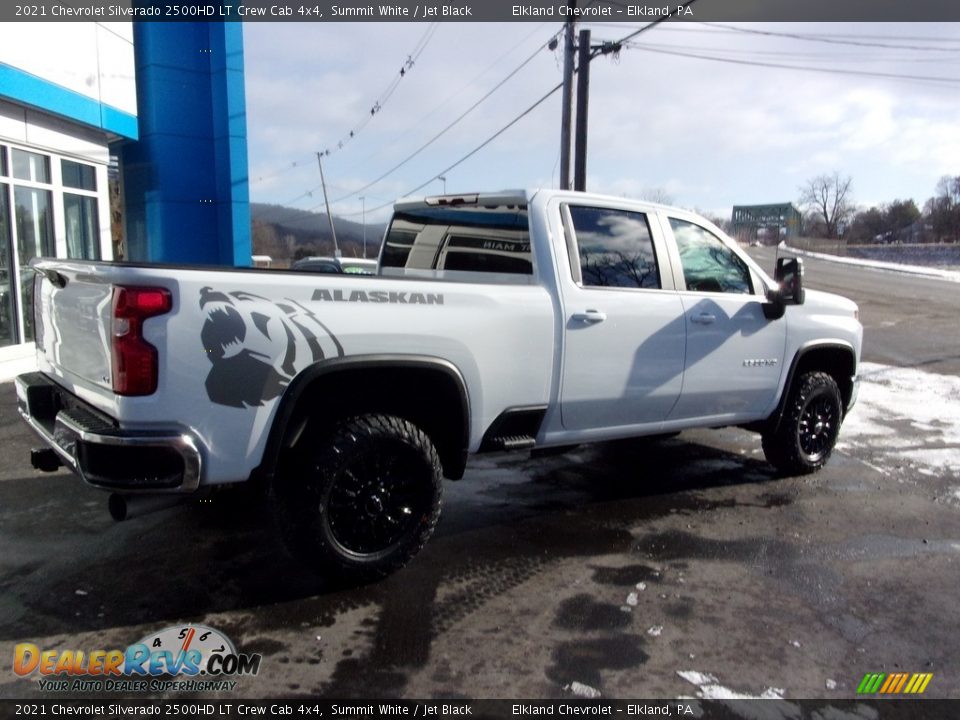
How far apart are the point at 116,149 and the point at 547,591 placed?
13.6 metres

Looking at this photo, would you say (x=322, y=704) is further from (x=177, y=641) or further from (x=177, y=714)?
(x=177, y=641)

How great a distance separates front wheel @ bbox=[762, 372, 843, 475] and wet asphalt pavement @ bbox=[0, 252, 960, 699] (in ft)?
0.82

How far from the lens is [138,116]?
1359cm

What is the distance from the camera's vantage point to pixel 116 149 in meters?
13.8

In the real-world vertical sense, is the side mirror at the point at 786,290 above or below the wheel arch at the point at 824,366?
above

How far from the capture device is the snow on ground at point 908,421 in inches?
249

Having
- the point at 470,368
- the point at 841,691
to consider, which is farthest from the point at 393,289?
the point at 841,691

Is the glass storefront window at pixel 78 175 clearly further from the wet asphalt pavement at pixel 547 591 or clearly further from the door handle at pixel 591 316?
the door handle at pixel 591 316

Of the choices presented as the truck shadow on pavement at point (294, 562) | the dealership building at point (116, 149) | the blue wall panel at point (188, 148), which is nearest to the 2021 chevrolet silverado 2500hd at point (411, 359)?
the truck shadow on pavement at point (294, 562)

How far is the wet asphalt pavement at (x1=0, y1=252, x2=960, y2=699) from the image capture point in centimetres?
286

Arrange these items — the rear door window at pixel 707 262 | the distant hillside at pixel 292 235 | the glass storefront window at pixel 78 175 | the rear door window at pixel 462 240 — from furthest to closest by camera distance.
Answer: the distant hillside at pixel 292 235 → the glass storefront window at pixel 78 175 → the rear door window at pixel 707 262 → the rear door window at pixel 462 240

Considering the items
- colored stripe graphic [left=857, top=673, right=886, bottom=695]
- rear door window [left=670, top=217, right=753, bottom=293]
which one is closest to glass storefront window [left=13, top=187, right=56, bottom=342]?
rear door window [left=670, top=217, right=753, bottom=293]

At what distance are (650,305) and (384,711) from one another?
277cm

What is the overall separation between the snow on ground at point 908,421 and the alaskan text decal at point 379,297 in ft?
15.1
